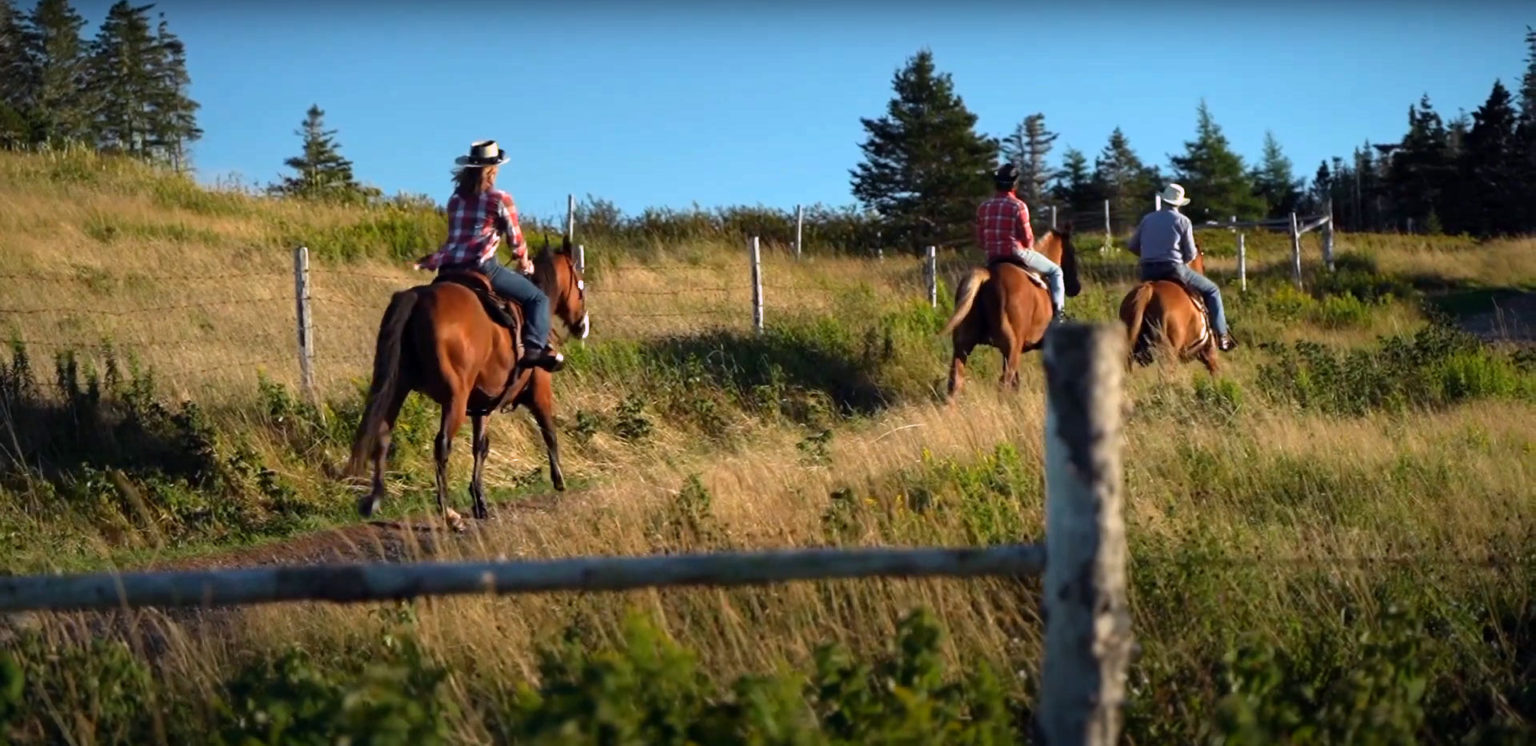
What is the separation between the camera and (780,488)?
716 cm

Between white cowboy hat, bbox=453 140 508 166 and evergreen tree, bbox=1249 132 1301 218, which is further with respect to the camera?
evergreen tree, bbox=1249 132 1301 218

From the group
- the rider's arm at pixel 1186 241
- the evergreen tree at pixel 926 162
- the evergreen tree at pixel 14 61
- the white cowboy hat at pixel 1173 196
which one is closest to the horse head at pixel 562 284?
the rider's arm at pixel 1186 241

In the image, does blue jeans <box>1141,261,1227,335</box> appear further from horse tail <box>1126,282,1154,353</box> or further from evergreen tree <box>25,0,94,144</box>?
evergreen tree <box>25,0,94,144</box>

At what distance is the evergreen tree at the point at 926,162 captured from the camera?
42.3 m

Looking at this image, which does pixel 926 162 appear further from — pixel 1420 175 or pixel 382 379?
pixel 382 379

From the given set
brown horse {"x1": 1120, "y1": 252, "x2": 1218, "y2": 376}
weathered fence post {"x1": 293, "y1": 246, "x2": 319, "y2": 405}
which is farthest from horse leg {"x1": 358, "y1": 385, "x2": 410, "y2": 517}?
brown horse {"x1": 1120, "y1": 252, "x2": 1218, "y2": 376}

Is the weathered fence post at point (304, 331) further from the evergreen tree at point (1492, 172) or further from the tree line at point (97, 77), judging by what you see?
the evergreen tree at point (1492, 172)

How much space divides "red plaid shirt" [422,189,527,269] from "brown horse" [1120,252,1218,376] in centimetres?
533

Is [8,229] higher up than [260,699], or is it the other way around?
[8,229]

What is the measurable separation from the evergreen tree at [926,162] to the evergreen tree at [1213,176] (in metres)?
18.8

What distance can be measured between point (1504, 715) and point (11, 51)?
4615 cm

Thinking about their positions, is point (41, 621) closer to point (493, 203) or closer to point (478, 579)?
point (478, 579)

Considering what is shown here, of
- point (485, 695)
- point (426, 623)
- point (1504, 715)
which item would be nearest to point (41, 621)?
point (426, 623)

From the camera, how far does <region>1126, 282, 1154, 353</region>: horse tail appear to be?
12727 mm
